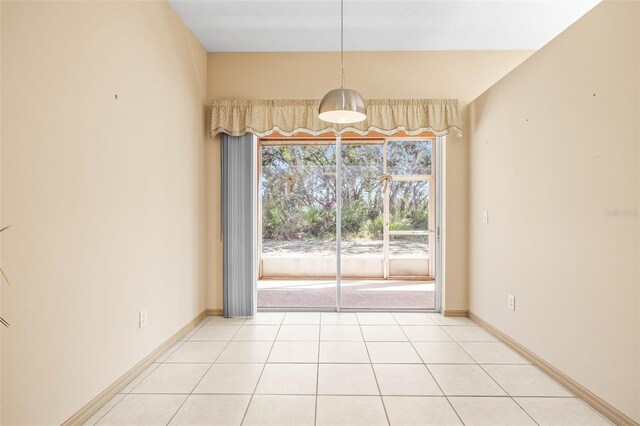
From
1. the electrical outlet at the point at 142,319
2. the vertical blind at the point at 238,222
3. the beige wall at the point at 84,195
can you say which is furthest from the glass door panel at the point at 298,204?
the electrical outlet at the point at 142,319

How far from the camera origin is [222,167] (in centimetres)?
396

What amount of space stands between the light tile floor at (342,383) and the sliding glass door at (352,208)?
4.37 feet

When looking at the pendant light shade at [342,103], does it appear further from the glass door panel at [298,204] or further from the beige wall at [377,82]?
the glass door panel at [298,204]

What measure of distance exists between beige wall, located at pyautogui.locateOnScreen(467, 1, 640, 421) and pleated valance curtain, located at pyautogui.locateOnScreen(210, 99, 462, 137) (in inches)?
25.4

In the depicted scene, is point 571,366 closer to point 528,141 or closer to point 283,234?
point 528,141

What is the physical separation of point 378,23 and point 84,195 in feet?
9.78

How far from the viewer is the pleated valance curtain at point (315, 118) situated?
12.6 feet

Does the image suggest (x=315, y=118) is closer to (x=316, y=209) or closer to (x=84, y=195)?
(x=316, y=209)

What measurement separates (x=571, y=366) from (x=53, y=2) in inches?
148

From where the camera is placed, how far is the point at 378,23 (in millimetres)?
3426

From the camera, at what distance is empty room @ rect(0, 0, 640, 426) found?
1828 mm

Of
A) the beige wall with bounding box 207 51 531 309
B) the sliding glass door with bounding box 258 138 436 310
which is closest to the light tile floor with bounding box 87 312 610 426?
the beige wall with bounding box 207 51 531 309

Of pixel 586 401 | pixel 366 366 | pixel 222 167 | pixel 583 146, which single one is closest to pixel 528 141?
pixel 583 146

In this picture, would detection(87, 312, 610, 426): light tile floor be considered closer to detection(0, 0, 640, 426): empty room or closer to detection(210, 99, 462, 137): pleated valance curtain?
detection(0, 0, 640, 426): empty room
